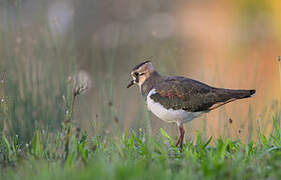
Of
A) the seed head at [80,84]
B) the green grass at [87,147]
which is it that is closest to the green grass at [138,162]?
the green grass at [87,147]

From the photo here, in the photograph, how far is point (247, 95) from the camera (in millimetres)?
4535

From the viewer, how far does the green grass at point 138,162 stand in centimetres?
291

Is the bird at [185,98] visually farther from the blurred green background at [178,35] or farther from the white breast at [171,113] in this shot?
the blurred green background at [178,35]

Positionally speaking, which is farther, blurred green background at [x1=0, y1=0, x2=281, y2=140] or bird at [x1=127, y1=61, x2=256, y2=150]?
blurred green background at [x1=0, y1=0, x2=281, y2=140]

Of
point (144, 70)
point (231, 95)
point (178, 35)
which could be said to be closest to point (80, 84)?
point (144, 70)

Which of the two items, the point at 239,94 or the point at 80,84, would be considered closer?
the point at 239,94

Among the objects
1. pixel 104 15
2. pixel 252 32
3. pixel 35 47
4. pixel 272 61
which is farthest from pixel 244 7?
pixel 35 47

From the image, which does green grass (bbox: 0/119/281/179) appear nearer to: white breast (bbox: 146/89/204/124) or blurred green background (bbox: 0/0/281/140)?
white breast (bbox: 146/89/204/124)

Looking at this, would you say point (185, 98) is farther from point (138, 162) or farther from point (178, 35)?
point (178, 35)

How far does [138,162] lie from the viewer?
3375 mm

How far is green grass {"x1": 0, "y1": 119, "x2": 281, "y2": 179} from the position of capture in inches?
115

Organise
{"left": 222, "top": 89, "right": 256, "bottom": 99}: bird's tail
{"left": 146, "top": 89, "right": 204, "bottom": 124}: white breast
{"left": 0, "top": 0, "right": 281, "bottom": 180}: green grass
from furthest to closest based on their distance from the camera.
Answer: {"left": 146, "top": 89, "right": 204, "bottom": 124}: white breast, {"left": 222, "top": 89, "right": 256, "bottom": 99}: bird's tail, {"left": 0, "top": 0, "right": 281, "bottom": 180}: green grass

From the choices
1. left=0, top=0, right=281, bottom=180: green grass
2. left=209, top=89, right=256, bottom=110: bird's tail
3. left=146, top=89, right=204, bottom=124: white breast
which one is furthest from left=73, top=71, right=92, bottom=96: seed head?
left=209, top=89, right=256, bottom=110: bird's tail

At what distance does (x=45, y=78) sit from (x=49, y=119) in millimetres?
680
